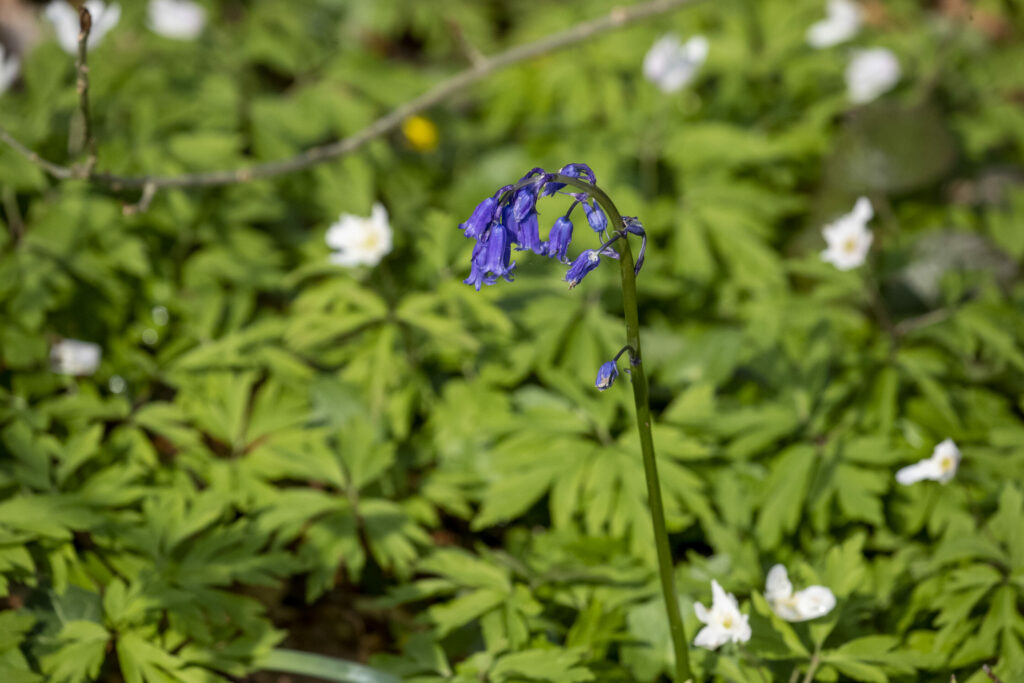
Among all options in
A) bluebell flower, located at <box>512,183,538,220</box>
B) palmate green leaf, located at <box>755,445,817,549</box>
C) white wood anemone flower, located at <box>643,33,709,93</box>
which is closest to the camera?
bluebell flower, located at <box>512,183,538,220</box>

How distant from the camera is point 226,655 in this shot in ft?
8.09

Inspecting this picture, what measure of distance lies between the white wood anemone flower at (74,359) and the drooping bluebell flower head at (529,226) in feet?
7.65

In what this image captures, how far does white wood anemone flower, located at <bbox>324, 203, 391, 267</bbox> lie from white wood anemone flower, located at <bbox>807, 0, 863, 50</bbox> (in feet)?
9.88

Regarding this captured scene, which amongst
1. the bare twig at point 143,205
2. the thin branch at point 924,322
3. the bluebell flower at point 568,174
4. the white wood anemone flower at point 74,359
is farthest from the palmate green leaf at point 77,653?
the thin branch at point 924,322

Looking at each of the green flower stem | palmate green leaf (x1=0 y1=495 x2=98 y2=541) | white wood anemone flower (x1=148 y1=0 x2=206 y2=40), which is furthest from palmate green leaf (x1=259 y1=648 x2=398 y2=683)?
white wood anemone flower (x1=148 y1=0 x2=206 y2=40)

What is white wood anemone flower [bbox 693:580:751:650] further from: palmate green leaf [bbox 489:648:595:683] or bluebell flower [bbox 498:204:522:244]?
bluebell flower [bbox 498:204:522:244]

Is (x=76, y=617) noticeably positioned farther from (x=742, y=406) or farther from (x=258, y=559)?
(x=742, y=406)

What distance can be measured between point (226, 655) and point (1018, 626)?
7.73ft

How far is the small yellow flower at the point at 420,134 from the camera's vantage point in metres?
4.72

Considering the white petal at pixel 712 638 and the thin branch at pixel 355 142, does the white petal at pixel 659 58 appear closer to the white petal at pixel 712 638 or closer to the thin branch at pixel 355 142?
the thin branch at pixel 355 142

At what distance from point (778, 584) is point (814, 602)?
Answer: 0.37 ft

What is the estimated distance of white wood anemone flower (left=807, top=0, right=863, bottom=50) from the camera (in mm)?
4766

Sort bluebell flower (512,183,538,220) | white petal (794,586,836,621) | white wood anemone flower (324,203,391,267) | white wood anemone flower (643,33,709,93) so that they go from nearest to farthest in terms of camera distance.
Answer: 1. bluebell flower (512,183,538,220)
2. white petal (794,586,836,621)
3. white wood anemone flower (324,203,391,267)
4. white wood anemone flower (643,33,709,93)

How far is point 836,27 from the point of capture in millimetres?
4754
